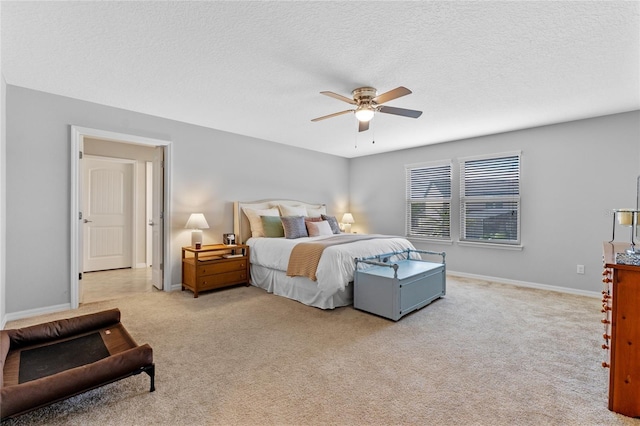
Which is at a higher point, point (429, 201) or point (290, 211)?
point (429, 201)

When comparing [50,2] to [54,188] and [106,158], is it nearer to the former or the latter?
[54,188]

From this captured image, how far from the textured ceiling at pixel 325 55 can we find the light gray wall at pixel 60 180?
25 cm

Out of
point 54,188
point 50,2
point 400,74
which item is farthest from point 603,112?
point 54,188

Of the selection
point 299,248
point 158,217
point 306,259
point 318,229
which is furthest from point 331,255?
point 158,217

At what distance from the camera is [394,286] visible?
308cm

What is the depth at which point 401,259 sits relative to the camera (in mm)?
4234

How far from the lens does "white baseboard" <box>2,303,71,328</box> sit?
10.1ft

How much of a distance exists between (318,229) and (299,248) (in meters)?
1.21

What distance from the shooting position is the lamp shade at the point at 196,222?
4.18 m

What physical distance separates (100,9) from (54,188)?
7.84ft

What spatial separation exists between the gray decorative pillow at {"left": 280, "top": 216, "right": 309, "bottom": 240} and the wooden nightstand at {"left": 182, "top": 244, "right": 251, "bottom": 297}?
67 centimetres

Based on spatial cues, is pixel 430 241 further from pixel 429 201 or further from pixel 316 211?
pixel 316 211

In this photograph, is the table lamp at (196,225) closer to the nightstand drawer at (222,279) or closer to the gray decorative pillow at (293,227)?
the nightstand drawer at (222,279)

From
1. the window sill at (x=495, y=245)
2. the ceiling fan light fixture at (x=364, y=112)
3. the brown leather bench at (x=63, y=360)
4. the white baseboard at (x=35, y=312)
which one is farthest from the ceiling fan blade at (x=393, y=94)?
the white baseboard at (x=35, y=312)
